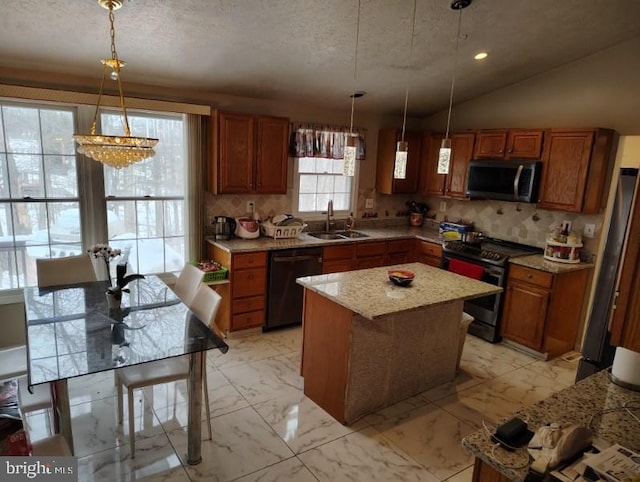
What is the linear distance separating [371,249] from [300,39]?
2.44 meters

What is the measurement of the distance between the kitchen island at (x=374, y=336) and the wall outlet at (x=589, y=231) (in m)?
1.61

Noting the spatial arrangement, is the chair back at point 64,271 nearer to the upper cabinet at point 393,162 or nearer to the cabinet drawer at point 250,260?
the cabinet drawer at point 250,260

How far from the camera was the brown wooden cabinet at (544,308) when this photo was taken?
3.79m

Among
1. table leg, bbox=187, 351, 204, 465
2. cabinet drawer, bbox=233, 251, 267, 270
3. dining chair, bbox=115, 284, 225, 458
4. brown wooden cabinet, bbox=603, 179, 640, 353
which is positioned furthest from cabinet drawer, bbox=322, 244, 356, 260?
brown wooden cabinet, bbox=603, 179, 640, 353

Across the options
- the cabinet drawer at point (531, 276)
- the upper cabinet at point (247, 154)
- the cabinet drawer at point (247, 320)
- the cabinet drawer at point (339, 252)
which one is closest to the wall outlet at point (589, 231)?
the cabinet drawer at point (531, 276)

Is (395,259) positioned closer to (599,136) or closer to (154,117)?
(599,136)

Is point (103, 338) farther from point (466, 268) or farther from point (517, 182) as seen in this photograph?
point (517, 182)

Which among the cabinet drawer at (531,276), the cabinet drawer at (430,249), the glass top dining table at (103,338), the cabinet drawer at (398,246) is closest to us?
the glass top dining table at (103,338)

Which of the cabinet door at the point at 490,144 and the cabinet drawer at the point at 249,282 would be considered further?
the cabinet door at the point at 490,144

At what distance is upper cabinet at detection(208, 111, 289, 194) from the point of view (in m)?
4.00

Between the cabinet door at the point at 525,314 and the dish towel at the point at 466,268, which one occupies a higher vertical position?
the dish towel at the point at 466,268

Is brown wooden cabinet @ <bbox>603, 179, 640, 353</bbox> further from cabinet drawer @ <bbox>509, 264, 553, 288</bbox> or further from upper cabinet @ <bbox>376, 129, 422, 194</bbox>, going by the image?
upper cabinet @ <bbox>376, 129, 422, 194</bbox>

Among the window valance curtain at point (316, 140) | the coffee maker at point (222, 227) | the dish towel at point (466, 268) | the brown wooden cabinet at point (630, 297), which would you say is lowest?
the dish towel at point (466, 268)

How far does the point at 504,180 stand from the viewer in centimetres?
424
